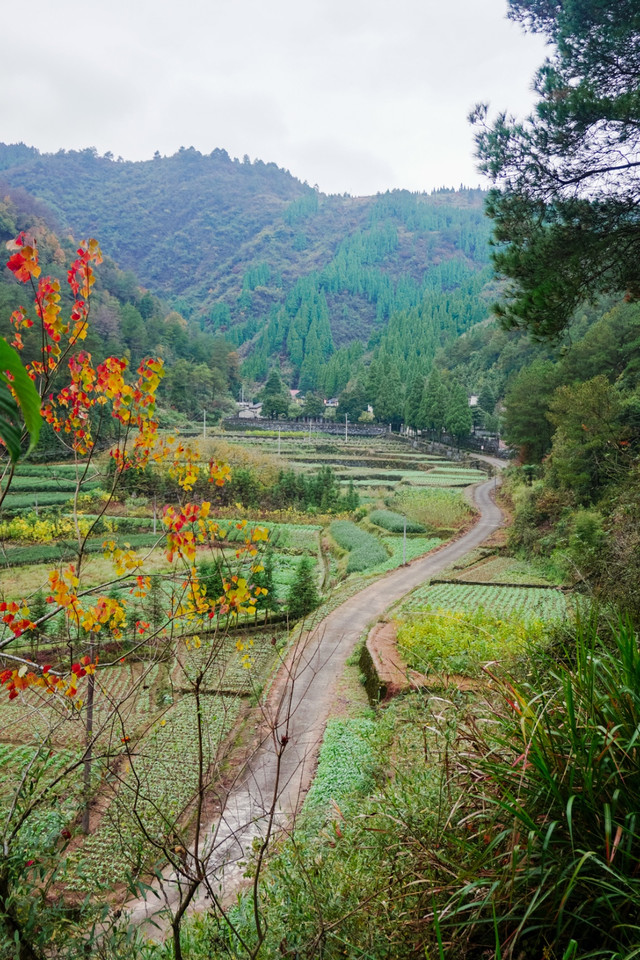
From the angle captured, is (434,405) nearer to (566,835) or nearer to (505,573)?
(505,573)

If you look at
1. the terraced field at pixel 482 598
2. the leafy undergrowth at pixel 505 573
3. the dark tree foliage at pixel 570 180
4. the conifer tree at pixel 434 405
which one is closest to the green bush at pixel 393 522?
the leafy undergrowth at pixel 505 573

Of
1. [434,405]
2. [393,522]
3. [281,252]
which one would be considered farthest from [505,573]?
[281,252]

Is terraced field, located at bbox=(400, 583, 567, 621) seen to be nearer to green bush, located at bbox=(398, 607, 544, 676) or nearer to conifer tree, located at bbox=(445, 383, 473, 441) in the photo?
green bush, located at bbox=(398, 607, 544, 676)

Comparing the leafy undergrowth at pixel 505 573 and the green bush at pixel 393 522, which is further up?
the green bush at pixel 393 522

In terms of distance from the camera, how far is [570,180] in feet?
16.9

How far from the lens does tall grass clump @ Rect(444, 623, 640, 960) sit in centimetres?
155

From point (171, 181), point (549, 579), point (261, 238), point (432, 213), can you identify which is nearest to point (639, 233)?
point (549, 579)

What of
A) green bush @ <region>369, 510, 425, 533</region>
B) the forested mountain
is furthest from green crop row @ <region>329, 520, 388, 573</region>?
the forested mountain

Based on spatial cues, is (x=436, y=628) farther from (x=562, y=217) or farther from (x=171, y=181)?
(x=171, y=181)

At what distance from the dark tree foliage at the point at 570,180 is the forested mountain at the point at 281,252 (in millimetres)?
53417

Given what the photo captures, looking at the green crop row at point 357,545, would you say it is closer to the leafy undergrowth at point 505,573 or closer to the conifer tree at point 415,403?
the leafy undergrowth at point 505,573

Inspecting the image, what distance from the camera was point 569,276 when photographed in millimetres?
5082

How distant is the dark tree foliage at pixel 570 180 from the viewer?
490 cm

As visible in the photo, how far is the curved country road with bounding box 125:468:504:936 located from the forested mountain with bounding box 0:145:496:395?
148 feet
